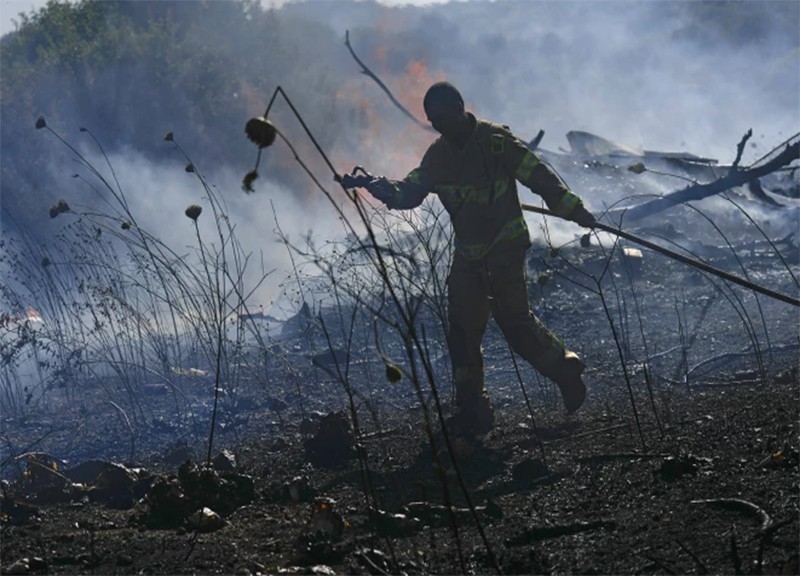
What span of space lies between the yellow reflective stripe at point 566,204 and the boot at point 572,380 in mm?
862

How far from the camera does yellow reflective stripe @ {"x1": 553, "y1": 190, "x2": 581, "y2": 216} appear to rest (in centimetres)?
Result: 600

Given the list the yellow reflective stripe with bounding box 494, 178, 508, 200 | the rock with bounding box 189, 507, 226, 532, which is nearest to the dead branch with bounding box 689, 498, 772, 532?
the rock with bounding box 189, 507, 226, 532

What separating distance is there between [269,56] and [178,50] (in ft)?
6.85

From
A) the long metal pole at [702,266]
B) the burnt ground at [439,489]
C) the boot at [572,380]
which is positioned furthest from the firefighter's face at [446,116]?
the burnt ground at [439,489]

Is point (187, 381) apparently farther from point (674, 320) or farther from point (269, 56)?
point (269, 56)

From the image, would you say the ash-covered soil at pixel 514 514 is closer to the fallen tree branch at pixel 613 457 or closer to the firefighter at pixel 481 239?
the fallen tree branch at pixel 613 457

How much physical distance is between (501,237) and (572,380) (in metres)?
0.90

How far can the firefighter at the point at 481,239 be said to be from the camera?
20.2 feet

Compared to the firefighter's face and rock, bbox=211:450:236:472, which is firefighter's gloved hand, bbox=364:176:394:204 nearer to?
the firefighter's face

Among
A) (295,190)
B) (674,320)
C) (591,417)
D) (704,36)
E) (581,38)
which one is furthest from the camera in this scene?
(581,38)

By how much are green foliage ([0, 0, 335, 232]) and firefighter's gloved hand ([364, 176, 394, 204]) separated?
15.1m

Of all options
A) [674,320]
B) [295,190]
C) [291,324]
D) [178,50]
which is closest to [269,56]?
[178,50]

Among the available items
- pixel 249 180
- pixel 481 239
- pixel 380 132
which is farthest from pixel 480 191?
pixel 380 132

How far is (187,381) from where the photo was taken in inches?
344
